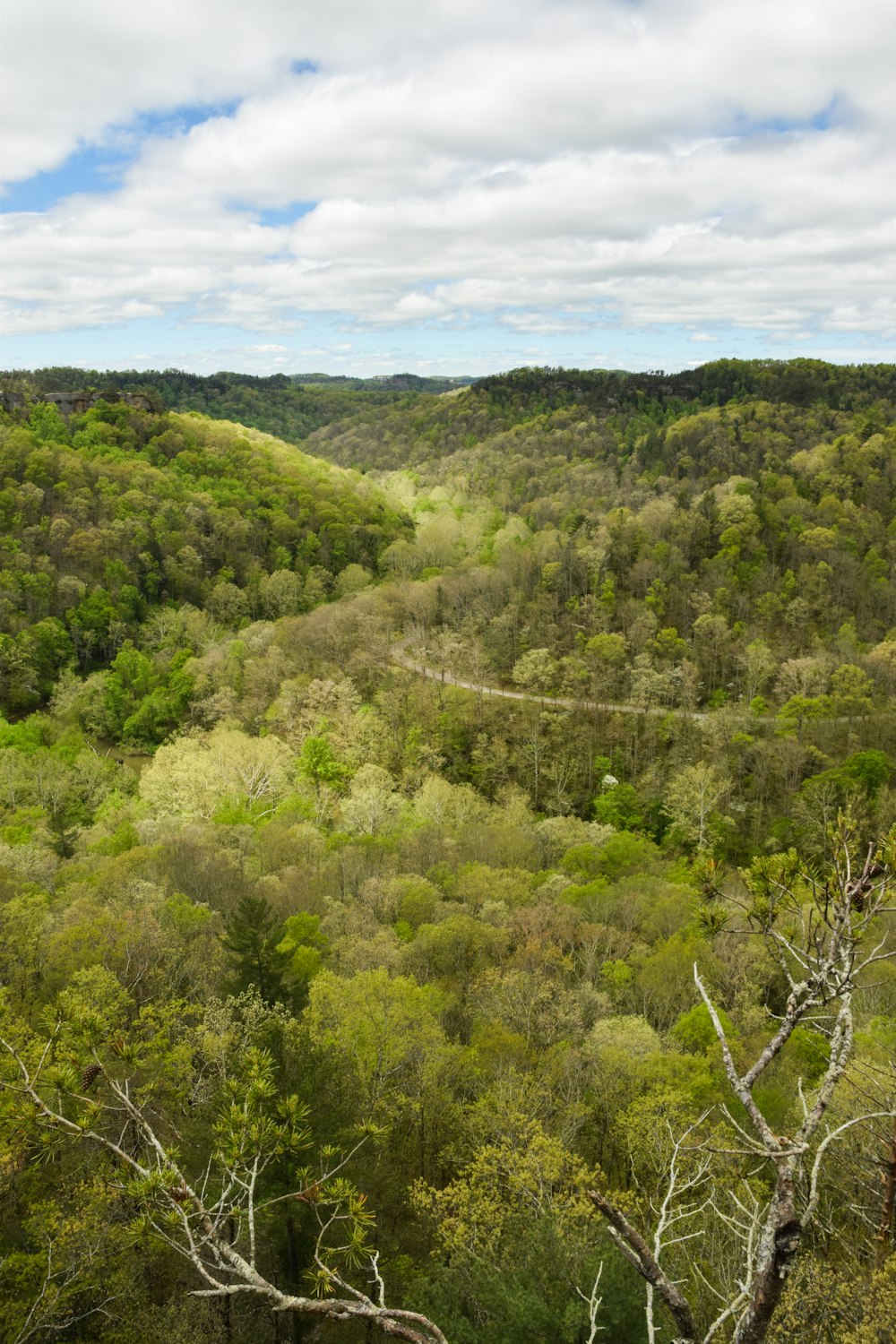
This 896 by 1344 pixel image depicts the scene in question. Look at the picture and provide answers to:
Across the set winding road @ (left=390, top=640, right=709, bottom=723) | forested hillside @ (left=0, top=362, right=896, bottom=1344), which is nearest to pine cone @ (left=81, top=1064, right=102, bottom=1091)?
forested hillside @ (left=0, top=362, right=896, bottom=1344)

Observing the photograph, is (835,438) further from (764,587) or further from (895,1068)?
(895,1068)

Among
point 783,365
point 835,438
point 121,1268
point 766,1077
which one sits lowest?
point 766,1077

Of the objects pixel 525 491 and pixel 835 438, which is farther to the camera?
pixel 525 491

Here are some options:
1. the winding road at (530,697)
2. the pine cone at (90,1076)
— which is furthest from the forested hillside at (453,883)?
the winding road at (530,697)

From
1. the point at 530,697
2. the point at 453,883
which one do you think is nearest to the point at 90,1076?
the point at 453,883

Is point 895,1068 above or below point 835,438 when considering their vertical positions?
below

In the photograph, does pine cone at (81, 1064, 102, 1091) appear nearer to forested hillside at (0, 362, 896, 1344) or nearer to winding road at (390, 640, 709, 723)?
forested hillside at (0, 362, 896, 1344)

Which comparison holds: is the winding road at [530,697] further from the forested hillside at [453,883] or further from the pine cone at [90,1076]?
the pine cone at [90,1076]

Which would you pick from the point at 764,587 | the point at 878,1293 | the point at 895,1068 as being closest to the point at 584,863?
the point at 895,1068
